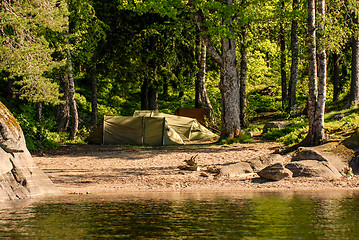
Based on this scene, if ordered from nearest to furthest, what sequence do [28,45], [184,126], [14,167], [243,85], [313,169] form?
[14,167] < [313,169] < [28,45] < [184,126] < [243,85]

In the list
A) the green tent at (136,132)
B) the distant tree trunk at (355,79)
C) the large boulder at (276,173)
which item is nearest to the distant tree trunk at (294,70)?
the distant tree trunk at (355,79)

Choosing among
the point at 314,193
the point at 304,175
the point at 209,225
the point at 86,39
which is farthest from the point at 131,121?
the point at 209,225

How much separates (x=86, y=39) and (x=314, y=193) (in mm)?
18170

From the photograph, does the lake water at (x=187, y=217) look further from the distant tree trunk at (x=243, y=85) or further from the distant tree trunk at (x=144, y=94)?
the distant tree trunk at (x=144, y=94)

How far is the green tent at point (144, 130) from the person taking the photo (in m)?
24.5

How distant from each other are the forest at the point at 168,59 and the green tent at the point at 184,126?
1367 mm

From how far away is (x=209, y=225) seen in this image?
27.4ft

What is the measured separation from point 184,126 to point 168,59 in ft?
22.6

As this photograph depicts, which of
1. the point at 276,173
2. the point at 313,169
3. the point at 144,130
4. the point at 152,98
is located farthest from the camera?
the point at 152,98

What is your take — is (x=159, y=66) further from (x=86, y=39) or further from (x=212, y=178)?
(x=212, y=178)

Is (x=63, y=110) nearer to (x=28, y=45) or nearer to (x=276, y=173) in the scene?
(x=28, y=45)

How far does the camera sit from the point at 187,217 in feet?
30.0

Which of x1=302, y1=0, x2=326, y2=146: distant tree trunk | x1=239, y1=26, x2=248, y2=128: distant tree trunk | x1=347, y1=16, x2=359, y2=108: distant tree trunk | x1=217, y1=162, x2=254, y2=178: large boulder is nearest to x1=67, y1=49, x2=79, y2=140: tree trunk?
x1=239, y1=26, x2=248, y2=128: distant tree trunk

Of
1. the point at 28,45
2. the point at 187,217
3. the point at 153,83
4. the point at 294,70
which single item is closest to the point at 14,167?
the point at 187,217
